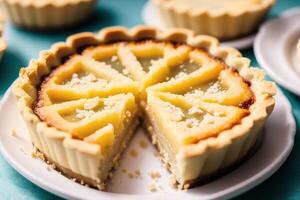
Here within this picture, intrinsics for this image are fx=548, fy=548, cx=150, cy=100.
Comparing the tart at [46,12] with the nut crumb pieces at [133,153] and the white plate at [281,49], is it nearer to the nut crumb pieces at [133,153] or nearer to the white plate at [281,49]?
the white plate at [281,49]

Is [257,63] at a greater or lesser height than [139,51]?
lesser

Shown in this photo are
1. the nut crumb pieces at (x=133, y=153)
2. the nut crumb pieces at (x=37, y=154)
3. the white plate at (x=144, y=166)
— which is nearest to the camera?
the white plate at (x=144, y=166)

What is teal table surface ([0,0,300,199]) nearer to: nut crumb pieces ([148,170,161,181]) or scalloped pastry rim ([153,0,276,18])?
scalloped pastry rim ([153,0,276,18])

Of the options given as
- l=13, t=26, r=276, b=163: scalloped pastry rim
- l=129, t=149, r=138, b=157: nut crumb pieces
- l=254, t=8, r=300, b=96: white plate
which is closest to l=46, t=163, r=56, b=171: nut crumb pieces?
l=13, t=26, r=276, b=163: scalloped pastry rim

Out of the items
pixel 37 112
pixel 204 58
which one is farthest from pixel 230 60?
pixel 37 112

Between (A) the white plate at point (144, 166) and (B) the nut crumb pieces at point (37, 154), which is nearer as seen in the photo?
(A) the white plate at point (144, 166)

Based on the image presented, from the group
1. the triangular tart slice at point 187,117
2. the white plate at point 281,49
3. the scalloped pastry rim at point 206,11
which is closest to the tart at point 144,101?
the triangular tart slice at point 187,117

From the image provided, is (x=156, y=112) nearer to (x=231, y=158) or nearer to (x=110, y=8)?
(x=231, y=158)
